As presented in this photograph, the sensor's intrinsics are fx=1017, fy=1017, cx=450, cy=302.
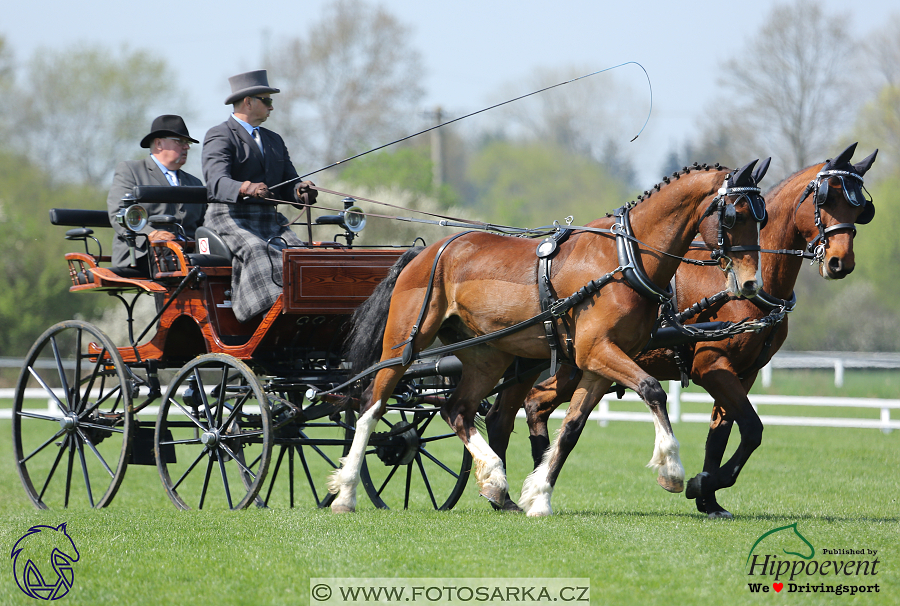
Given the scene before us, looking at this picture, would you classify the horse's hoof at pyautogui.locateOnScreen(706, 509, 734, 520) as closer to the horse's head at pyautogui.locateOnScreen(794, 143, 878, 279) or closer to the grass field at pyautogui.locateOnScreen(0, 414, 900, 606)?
the grass field at pyautogui.locateOnScreen(0, 414, 900, 606)

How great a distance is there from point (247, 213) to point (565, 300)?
2584mm

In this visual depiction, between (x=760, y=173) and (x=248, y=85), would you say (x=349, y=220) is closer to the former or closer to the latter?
(x=248, y=85)

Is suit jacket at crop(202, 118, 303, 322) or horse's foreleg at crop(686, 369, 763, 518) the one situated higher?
suit jacket at crop(202, 118, 303, 322)

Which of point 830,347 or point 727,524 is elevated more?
point 727,524

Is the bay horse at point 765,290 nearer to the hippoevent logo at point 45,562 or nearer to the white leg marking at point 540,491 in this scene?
the white leg marking at point 540,491

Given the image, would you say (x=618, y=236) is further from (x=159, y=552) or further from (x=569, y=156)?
(x=569, y=156)

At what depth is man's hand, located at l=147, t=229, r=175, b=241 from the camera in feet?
23.1

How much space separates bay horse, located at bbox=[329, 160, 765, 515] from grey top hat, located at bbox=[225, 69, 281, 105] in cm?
167

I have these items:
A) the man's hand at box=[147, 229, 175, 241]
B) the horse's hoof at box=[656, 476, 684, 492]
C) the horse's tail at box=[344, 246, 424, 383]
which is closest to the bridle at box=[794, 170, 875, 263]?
the horse's hoof at box=[656, 476, 684, 492]

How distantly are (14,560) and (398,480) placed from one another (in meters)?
5.84

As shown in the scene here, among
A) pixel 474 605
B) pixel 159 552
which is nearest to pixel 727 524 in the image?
pixel 474 605

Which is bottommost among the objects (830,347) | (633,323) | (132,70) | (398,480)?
(830,347)

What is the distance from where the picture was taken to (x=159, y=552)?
16.0ft

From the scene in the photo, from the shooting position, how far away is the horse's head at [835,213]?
5.86m
